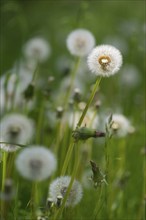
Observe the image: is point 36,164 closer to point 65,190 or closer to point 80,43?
point 65,190

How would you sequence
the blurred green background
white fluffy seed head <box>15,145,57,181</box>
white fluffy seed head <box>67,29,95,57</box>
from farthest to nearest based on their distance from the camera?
1. the blurred green background
2. white fluffy seed head <box>67,29,95,57</box>
3. white fluffy seed head <box>15,145,57,181</box>

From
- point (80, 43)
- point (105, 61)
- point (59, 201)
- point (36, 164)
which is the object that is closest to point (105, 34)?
point (80, 43)

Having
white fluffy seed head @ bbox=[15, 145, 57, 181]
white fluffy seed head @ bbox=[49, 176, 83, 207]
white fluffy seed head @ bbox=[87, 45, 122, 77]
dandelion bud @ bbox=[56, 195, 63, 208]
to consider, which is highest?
white fluffy seed head @ bbox=[87, 45, 122, 77]

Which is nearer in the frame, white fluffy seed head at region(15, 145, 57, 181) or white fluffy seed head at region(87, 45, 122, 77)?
white fluffy seed head at region(15, 145, 57, 181)

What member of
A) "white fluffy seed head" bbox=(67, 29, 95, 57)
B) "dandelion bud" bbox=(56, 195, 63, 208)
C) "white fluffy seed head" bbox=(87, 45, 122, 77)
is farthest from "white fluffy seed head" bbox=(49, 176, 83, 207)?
"white fluffy seed head" bbox=(67, 29, 95, 57)

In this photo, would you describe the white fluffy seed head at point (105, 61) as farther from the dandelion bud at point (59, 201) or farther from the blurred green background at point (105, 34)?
the blurred green background at point (105, 34)

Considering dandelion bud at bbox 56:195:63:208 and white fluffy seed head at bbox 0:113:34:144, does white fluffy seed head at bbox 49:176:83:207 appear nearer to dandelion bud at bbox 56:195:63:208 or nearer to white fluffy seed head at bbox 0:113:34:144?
dandelion bud at bbox 56:195:63:208

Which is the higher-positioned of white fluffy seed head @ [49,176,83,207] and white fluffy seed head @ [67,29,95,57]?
white fluffy seed head @ [67,29,95,57]
